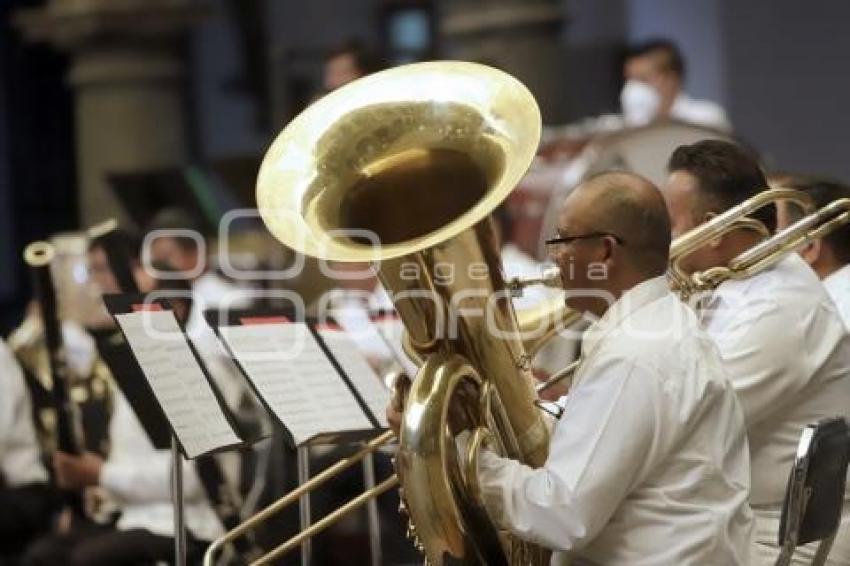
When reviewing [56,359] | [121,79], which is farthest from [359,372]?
[121,79]

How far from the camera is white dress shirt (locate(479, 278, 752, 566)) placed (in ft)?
11.1

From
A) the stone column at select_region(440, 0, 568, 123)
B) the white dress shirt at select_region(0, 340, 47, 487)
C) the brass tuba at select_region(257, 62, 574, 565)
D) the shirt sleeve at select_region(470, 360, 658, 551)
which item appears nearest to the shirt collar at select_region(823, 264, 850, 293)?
the brass tuba at select_region(257, 62, 574, 565)

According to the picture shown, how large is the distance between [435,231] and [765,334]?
2.71ft

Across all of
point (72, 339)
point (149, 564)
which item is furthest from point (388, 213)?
point (72, 339)

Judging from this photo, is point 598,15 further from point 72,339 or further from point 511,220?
point 72,339

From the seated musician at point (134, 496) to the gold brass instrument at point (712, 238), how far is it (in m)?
1.91

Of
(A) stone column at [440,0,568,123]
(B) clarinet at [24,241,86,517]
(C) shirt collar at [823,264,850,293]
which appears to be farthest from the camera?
(A) stone column at [440,0,568,123]

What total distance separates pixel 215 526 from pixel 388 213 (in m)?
1.90

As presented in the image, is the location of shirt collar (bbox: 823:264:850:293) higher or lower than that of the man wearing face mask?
lower

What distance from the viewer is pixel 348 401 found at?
14.4ft

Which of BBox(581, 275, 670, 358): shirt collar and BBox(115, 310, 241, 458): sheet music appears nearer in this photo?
BBox(581, 275, 670, 358): shirt collar

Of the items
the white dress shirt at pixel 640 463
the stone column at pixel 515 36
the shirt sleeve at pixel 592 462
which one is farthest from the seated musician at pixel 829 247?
the stone column at pixel 515 36

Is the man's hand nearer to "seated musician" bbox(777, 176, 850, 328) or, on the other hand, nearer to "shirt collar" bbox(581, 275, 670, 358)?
"seated musician" bbox(777, 176, 850, 328)

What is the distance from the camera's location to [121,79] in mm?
10836
